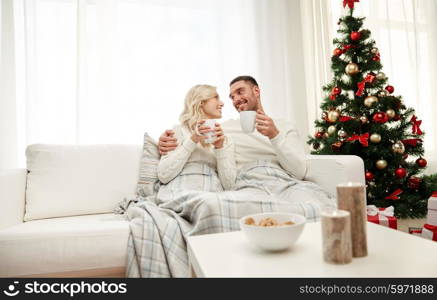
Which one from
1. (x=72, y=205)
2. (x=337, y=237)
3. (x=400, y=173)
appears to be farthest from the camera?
(x=400, y=173)

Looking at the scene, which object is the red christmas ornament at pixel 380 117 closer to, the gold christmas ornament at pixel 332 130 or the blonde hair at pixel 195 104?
the gold christmas ornament at pixel 332 130

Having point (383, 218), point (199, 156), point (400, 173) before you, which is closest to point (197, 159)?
point (199, 156)

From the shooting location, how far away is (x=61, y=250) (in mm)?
1111

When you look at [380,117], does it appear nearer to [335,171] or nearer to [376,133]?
[376,133]

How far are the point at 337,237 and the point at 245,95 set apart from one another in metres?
1.56

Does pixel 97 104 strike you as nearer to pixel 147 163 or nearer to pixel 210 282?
pixel 147 163

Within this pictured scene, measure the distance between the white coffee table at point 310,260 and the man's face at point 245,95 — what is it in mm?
1383

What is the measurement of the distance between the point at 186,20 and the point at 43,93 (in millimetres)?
1313

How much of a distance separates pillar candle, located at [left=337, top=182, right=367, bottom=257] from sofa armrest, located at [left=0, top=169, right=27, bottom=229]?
139 centimetres

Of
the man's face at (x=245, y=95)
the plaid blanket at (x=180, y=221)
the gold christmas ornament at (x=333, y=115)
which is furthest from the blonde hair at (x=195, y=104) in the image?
the gold christmas ornament at (x=333, y=115)

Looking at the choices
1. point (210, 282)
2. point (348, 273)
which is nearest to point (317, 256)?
point (348, 273)

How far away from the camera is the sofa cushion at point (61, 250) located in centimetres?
109

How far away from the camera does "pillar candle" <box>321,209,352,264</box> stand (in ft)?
1.94

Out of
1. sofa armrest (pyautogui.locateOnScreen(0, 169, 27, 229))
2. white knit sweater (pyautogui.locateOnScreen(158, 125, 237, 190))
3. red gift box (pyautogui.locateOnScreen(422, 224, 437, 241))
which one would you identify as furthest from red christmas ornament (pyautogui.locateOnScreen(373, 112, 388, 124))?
sofa armrest (pyautogui.locateOnScreen(0, 169, 27, 229))
